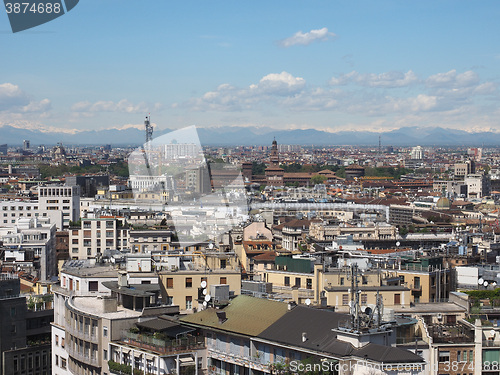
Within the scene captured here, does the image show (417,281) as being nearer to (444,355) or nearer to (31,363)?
(444,355)

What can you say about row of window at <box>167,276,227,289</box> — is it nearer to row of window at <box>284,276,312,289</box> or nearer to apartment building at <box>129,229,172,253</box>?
row of window at <box>284,276,312,289</box>

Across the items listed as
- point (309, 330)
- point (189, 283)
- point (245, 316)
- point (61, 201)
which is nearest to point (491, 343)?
point (309, 330)

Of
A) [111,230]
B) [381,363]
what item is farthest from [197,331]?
[111,230]

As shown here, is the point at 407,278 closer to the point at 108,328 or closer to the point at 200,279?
the point at 200,279

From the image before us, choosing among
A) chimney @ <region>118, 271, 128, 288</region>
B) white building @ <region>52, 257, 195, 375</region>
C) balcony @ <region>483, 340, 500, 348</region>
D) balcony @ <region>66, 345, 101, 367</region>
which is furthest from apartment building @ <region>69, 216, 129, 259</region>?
balcony @ <region>483, 340, 500, 348</region>

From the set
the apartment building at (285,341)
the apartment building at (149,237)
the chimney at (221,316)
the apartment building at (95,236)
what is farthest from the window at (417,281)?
the apartment building at (95,236)

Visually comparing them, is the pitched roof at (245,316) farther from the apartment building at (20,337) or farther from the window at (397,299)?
the apartment building at (20,337)
